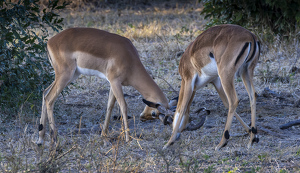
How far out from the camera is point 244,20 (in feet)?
30.3

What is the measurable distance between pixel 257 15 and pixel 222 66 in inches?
195

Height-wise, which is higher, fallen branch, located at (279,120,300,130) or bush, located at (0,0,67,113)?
bush, located at (0,0,67,113)

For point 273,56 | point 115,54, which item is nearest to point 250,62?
point 115,54

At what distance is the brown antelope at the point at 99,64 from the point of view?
5.27m

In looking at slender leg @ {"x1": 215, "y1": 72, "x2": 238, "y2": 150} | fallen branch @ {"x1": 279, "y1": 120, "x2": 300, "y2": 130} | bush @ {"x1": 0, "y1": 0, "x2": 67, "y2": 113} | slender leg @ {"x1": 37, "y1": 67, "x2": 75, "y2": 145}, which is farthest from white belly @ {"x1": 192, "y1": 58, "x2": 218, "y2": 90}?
bush @ {"x1": 0, "y1": 0, "x2": 67, "y2": 113}

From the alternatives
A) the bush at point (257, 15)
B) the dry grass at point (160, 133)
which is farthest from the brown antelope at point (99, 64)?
the bush at point (257, 15)

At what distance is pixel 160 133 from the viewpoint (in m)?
5.29

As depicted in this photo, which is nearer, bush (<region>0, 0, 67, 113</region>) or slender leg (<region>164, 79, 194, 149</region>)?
slender leg (<region>164, 79, 194, 149</region>)

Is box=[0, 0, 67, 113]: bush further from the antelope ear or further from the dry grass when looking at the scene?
the antelope ear

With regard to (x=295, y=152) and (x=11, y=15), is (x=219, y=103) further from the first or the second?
(x=11, y=15)

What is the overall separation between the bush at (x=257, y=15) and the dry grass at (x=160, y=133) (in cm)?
36

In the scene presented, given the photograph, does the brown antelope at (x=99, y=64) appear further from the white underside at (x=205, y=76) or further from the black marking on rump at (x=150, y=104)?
the white underside at (x=205, y=76)

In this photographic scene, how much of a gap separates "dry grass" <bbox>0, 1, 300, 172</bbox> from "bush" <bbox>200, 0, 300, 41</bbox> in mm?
364

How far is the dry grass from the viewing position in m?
3.82
